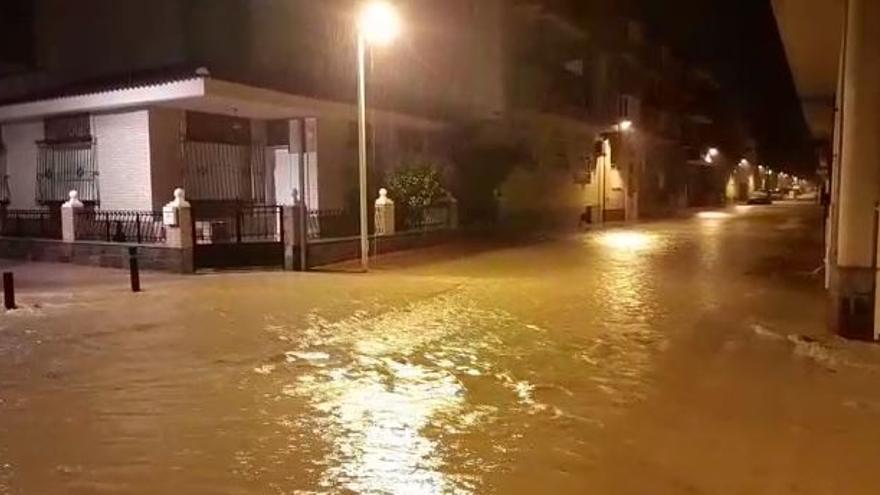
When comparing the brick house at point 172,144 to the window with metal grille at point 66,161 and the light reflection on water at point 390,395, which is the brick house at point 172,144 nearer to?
the window with metal grille at point 66,161

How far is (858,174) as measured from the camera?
9.33 meters

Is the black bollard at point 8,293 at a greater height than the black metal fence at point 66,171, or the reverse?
the black metal fence at point 66,171

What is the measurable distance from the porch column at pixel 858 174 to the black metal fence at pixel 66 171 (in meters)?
16.7

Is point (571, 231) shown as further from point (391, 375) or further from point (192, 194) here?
point (391, 375)

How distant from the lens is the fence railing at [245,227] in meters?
16.9

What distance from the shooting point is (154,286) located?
14.2 m

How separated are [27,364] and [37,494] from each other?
396cm

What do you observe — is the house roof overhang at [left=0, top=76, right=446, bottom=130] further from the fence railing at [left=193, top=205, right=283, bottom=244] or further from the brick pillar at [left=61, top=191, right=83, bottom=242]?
the fence railing at [left=193, top=205, right=283, bottom=244]

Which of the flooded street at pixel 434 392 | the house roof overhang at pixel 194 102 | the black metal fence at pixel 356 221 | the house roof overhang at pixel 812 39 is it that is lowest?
the flooded street at pixel 434 392

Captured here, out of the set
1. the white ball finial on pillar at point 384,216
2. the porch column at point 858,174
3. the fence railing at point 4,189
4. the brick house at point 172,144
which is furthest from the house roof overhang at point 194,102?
the porch column at point 858,174

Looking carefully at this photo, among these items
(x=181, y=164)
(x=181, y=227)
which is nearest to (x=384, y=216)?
(x=181, y=164)

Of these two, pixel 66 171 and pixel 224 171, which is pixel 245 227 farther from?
pixel 66 171

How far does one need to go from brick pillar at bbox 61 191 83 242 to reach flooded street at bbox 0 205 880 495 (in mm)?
5184

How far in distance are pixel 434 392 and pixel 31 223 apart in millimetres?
16627
